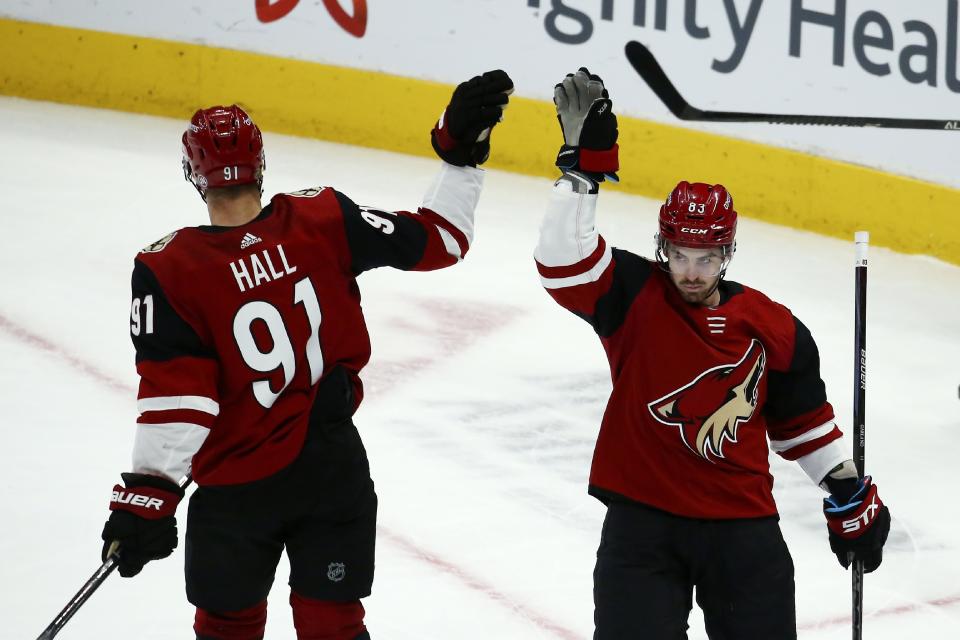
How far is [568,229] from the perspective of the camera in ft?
7.97

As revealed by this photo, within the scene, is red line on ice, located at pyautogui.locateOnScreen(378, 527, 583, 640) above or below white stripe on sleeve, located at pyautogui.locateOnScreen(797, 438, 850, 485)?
below

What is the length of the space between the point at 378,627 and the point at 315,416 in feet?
3.07

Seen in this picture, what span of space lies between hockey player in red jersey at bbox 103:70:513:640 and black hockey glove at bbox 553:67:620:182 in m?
0.16

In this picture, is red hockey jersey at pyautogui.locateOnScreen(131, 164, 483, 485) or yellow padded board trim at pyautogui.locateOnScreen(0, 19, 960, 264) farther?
yellow padded board trim at pyautogui.locateOnScreen(0, 19, 960, 264)

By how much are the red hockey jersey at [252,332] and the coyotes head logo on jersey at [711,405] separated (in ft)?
1.77

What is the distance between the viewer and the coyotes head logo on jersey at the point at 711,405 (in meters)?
2.48

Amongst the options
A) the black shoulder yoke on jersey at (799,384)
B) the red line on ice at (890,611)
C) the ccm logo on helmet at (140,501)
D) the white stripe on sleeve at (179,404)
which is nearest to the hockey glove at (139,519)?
the ccm logo on helmet at (140,501)

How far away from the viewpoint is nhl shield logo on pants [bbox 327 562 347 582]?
100 inches

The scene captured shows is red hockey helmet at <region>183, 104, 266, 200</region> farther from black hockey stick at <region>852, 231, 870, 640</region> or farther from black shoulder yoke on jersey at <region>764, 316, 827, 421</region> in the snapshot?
black hockey stick at <region>852, 231, 870, 640</region>

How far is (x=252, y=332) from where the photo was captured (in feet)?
7.83

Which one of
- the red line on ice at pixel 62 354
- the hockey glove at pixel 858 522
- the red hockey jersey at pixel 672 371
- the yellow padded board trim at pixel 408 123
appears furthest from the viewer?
the yellow padded board trim at pixel 408 123

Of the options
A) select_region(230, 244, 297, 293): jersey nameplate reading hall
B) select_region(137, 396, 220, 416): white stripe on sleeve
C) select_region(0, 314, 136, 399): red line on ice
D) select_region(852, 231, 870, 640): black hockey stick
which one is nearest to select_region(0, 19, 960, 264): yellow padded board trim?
select_region(0, 314, 136, 399): red line on ice

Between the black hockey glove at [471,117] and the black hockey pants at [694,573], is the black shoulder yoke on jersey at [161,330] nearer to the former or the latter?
the black hockey glove at [471,117]

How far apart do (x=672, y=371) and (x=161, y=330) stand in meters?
0.85
